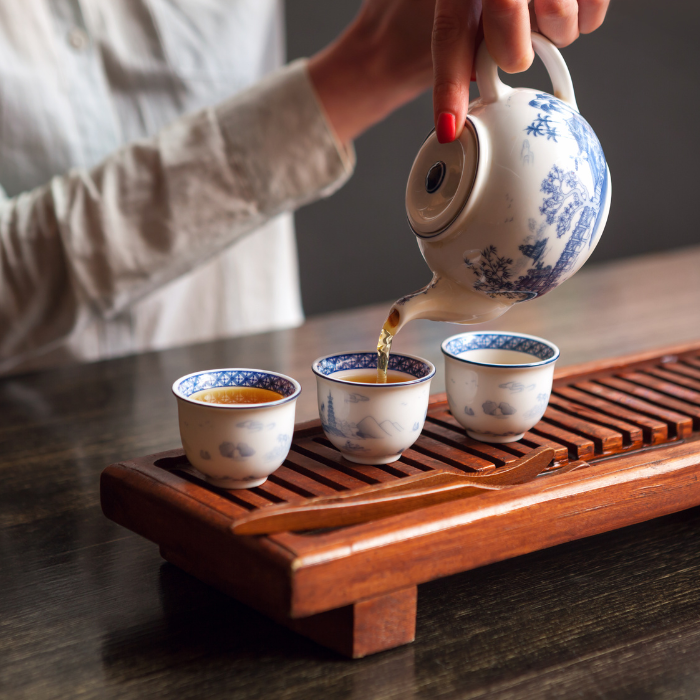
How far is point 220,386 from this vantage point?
79cm

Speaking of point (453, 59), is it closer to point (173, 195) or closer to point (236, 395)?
point (236, 395)

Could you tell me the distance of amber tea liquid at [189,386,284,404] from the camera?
76 cm

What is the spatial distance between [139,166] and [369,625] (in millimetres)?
1028

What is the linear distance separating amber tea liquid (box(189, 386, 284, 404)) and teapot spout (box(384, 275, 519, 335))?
0.13 m

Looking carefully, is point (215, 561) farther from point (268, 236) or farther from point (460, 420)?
point (268, 236)

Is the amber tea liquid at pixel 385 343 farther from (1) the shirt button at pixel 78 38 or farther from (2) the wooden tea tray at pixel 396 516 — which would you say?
(1) the shirt button at pixel 78 38

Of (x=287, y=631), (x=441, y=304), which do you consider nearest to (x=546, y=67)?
(x=441, y=304)

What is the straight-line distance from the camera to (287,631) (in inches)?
24.8

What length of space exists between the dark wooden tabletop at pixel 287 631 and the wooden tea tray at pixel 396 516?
3cm

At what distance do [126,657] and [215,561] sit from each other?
0.30 feet

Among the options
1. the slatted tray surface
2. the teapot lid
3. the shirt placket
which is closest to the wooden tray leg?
the slatted tray surface

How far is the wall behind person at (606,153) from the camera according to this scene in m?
3.38

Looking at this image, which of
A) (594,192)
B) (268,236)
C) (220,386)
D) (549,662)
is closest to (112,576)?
(220,386)

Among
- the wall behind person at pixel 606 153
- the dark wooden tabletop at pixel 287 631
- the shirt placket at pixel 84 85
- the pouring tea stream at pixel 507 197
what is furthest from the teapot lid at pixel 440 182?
the wall behind person at pixel 606 153
